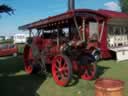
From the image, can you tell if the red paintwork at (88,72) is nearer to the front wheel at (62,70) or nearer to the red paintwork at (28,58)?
the front wheel at (62,70)

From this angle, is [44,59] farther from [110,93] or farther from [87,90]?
[110,93]

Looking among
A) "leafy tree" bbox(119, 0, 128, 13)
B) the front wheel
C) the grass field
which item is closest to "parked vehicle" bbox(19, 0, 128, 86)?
the front wheel

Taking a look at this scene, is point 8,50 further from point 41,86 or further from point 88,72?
point 41,86

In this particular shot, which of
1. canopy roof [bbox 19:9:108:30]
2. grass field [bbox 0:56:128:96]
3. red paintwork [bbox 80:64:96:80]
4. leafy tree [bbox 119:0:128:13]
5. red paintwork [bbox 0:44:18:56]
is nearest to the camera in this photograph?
grass field [bbox 0:56:128:96]

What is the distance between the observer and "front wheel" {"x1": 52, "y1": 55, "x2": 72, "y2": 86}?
27.7 feet

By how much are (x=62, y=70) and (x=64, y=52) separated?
2.39 ft

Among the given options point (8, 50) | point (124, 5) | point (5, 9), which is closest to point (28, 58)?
point (5, 9)

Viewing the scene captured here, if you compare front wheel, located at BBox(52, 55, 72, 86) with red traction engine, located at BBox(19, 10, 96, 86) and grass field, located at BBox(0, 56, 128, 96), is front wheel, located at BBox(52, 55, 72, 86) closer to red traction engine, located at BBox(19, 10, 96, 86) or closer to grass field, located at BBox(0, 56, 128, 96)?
red traction engine, located at BBox(19, 10, 96, 86)

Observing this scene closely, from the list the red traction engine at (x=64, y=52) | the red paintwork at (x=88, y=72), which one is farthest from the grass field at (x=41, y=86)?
the red traction engine at (x=64, y=52)

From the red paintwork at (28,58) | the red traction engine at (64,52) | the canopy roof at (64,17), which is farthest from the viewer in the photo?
the red paintwork at (28,58)

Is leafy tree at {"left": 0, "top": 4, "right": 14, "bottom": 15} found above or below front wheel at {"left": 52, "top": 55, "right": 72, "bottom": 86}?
above

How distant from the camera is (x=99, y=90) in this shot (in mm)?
5203

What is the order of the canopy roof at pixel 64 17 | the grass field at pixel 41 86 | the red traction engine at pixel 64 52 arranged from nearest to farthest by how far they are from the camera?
the grass field at pixel 41 86
the canopy roof at pixel 64 17
the red traction engine at pixel 64 52

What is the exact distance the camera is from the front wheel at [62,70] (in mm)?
8445
